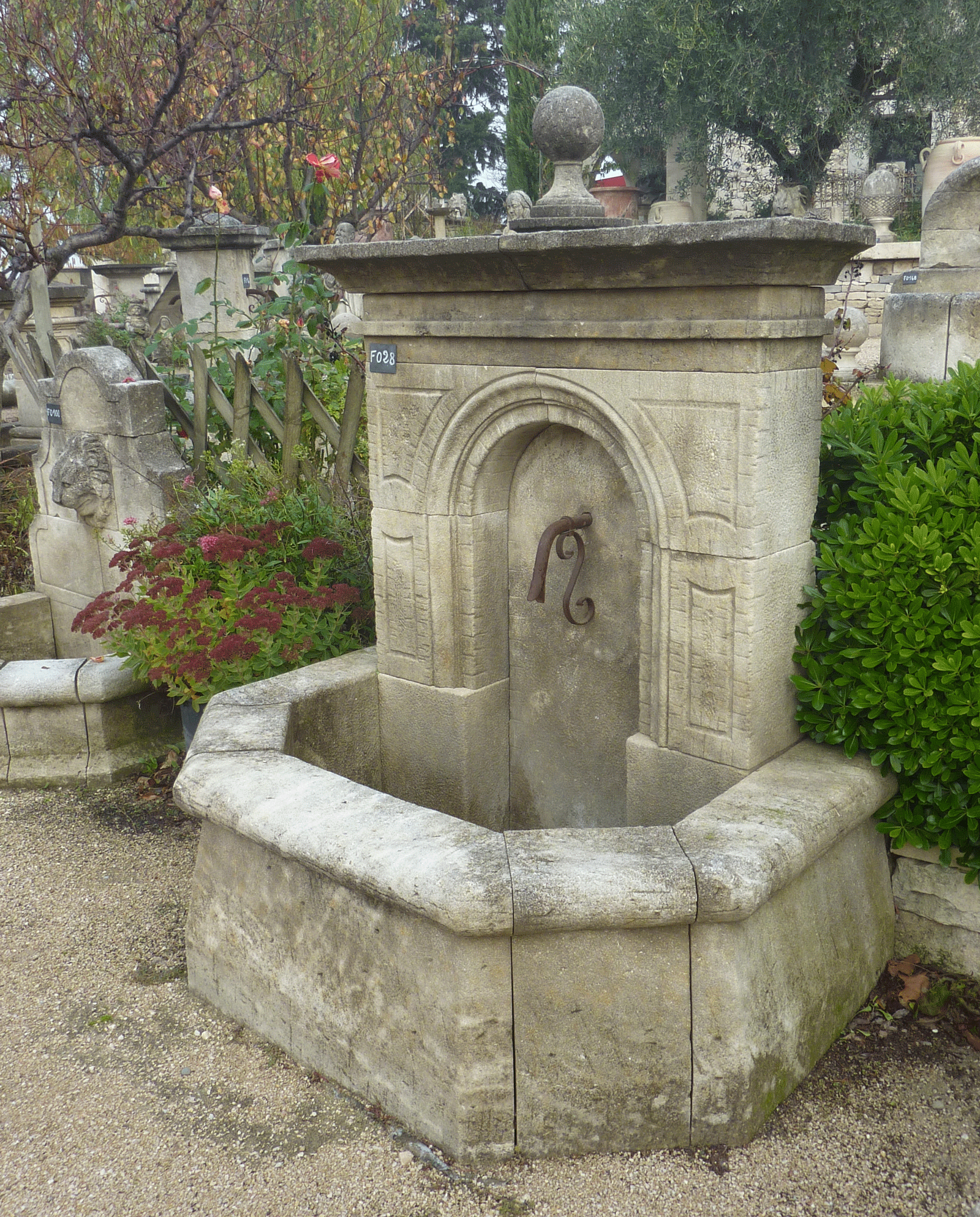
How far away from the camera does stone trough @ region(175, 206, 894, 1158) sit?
7.30ft

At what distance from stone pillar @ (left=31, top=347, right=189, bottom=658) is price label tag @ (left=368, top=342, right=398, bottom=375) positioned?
1.87 m

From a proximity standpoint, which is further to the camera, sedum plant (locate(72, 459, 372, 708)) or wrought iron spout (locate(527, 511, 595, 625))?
sedum plant (locate(72, 459, 372, 708))

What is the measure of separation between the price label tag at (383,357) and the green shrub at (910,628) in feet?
4.35

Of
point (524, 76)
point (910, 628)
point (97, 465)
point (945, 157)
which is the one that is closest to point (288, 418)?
point (97, 465)

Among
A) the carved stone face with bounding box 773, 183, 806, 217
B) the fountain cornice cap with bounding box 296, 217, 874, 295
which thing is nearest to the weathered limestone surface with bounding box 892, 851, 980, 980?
the fountain cornice cap with bounding box 296, 217, 874, 295

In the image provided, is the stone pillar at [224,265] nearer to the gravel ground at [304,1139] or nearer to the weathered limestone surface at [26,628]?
the weathered limestone surface at [26,628]

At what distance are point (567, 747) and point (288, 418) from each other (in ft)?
7.27

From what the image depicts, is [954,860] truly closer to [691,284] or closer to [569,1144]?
[569,1144]

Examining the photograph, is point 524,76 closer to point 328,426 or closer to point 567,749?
point 328,426

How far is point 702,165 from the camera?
1962cm

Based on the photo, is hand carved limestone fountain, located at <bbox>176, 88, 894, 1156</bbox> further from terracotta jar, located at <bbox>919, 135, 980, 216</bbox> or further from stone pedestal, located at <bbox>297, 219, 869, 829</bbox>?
terracotta jar, located at <bbox>919, 135, 980, 216</bbox>

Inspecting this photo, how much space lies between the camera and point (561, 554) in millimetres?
3094

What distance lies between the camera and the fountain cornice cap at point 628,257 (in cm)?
226

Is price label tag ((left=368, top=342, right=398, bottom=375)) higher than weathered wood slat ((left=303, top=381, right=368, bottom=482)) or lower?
higher
